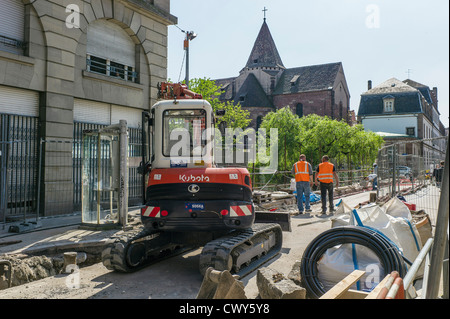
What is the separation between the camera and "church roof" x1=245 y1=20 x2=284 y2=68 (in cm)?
6078

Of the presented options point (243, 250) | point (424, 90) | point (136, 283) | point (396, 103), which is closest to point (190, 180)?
point (243, 250)

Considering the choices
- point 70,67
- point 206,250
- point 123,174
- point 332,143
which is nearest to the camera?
point 206,250

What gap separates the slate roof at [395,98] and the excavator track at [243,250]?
57.6 meters

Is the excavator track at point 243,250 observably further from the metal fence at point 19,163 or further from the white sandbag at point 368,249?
the metal fence at point 19,163

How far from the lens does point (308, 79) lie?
5841 centimetres

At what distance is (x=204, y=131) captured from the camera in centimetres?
673

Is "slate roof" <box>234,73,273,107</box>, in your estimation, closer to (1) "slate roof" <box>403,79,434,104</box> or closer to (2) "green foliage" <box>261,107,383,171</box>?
(2) "green foliage" <box>261,107,383,171</box>

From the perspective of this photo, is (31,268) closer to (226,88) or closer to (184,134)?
(184,134)

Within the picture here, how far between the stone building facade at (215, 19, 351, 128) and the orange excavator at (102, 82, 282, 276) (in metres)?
49.2

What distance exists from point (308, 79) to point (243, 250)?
5537 cm

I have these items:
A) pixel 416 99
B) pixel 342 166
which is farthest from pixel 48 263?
pixel 416 99

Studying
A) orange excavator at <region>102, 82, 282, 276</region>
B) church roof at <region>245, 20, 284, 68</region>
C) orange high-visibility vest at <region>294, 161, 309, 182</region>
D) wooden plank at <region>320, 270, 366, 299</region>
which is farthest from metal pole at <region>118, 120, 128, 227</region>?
church roof at <region>245, 20, 284, 68</region>

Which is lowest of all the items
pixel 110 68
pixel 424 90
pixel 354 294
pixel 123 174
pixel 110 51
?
pixel 354 294

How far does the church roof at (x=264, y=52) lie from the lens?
60.8 meters
